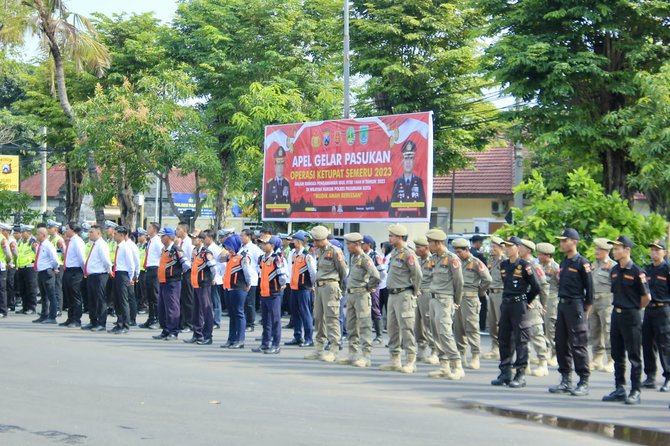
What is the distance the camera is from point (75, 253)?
18.6 meters

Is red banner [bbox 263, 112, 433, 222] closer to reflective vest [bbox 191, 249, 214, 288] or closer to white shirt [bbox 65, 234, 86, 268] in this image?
reflective vest [bbox 191, 249, 214, 288]

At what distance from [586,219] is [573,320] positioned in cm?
570

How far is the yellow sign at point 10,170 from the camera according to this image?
4509 cm

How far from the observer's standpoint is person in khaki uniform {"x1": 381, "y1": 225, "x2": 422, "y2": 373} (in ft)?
43.5

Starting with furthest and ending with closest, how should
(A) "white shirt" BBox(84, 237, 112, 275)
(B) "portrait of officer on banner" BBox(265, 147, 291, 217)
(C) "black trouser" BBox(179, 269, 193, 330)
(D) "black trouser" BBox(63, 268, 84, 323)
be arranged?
(B) "portrait of officer on banner" BBox(265, 147, 291, 217) < (D) "black trouser" BBox(63, 268, 84, 323) < (A) "white shirt" BBox(84, 237, 112, 275) < (C) "black trouser" BBox(179, 269, 193, 330)

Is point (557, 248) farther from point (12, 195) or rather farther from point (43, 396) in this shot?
point (12, 195)

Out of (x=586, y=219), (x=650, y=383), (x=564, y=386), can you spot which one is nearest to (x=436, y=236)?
(x=564, y=386)

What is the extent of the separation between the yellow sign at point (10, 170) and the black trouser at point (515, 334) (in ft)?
122

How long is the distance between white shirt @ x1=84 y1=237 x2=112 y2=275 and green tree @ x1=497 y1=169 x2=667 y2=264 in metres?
7.56

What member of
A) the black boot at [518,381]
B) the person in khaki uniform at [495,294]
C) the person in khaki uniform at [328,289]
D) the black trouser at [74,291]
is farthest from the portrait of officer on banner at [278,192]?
the black boot at [518,381]

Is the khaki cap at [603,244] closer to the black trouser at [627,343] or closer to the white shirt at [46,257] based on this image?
the black trouser at [627,343]

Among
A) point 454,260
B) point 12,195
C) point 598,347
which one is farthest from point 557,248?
point 12,195

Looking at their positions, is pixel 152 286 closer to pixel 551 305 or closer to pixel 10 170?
pixel 551 305

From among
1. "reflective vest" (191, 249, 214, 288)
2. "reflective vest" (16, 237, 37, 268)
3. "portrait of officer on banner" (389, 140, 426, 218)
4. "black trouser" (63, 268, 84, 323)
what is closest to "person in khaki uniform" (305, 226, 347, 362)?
"reflective vest" (191, 249, 214, 288)
